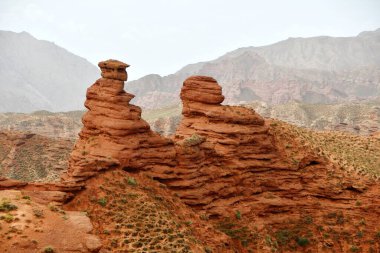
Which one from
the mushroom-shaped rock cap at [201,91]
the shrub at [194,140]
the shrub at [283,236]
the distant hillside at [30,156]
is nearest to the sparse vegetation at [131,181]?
the shrub at [194,140]

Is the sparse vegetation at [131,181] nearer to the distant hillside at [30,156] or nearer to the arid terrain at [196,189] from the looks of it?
the arid terrain at [196,189]

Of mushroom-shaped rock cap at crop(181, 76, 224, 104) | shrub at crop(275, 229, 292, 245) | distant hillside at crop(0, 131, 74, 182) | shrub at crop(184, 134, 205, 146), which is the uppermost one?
mushroom-shaped rock cap at crop(181, 76, 224, 104)


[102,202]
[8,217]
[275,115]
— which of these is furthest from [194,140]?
[275,115]

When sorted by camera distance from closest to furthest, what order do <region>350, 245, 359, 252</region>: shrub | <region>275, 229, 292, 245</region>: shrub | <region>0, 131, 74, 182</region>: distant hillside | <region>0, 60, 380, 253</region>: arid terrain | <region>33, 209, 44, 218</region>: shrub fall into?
<region>33, 209, 44, 218</region>: shrub → <region>0, 60, 380, 253</region>: arid terrain → <region>350, 245, 359, 252</region>: shrub → <region>275, 229, 292, 245</region>: shrub → <region>0, 131, 74, 182</region>: distant hillside

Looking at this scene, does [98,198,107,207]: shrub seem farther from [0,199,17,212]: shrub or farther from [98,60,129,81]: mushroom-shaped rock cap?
[98,60,129,81]: mushroom-shaped rock cap

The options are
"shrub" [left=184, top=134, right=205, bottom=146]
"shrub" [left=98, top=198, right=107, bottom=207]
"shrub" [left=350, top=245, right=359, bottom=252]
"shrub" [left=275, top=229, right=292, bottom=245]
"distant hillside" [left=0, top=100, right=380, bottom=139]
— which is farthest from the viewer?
"distant hillside" [left=0, top=100, right=380, bottom=139]

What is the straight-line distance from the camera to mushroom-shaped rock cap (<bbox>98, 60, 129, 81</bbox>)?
37312mm

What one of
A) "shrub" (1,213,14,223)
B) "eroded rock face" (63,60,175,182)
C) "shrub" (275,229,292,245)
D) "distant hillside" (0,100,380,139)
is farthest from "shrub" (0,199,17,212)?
"distant hillside" (0,100,380,139)

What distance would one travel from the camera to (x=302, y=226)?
4341cm

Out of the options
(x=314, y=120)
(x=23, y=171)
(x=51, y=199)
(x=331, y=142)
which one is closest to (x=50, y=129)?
(x=23, y=171)

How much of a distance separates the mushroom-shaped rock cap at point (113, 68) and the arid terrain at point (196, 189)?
11cm

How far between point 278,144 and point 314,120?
14389cm

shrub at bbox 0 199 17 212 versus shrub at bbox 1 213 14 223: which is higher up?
shrub at bbox 0 199 17 212

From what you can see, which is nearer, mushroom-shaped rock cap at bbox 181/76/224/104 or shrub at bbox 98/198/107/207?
shrub at bbox 98/198/107/207
